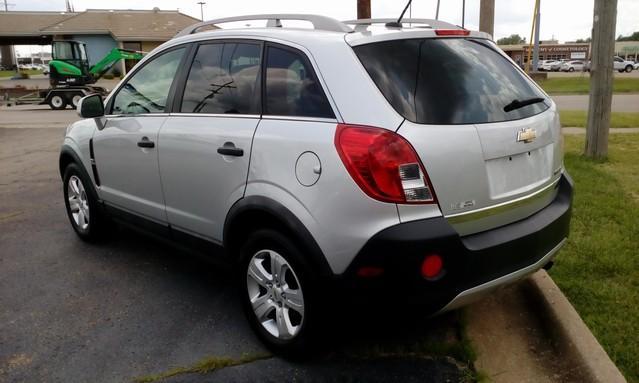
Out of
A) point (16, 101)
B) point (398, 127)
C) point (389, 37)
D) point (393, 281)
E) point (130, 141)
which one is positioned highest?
point (389, 37)

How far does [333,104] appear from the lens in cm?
→ 276

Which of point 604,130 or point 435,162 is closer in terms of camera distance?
point 435,162

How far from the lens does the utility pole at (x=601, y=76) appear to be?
7234mm

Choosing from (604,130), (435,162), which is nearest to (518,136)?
(435,162)

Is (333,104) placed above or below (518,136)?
above

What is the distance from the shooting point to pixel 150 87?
4172 millimetres

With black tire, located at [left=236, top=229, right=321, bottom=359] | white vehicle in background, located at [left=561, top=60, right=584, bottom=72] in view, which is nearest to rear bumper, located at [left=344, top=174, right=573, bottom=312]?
black tire, located at [left=236, top=229, right=321, bottom=359]

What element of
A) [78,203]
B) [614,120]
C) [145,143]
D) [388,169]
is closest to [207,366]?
[388,169]

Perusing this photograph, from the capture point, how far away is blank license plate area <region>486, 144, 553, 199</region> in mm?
2789

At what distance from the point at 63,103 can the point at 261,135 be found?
2457cm

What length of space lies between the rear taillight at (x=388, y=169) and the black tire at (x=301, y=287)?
1.75 ft

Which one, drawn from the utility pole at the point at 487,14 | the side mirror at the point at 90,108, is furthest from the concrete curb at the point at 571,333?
the utility pole at the point at 487,14

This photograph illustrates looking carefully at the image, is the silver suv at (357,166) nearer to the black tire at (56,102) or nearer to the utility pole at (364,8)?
the utility pole at (364,8)

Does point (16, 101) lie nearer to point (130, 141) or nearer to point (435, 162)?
point (130, 141)
